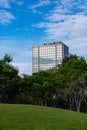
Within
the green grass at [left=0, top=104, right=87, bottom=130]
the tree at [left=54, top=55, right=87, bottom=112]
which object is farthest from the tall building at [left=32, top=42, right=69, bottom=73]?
the green grass at [left=0, top=104, right=87, bottom=130]

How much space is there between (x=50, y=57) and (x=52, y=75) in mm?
50879

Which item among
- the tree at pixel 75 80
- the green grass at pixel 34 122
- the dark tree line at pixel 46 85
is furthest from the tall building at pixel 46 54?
the green grass at pixel 34 122

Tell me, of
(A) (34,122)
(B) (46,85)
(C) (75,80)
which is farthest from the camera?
(B) (46,85)

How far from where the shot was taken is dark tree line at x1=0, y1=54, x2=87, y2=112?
41844 millimetres

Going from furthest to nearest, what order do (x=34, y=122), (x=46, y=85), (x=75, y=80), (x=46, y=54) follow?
(x=46, y=54), (x=46, y=85), (x=75, y=80), (x=34, y=122)

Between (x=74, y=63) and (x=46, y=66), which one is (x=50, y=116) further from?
(x=46, y=66)

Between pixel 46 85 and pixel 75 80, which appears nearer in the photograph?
pixel 75 80

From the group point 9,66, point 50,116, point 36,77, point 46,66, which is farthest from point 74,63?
point 46,66

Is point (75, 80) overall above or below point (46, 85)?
above

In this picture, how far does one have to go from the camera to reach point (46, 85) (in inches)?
1692

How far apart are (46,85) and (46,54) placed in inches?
1952

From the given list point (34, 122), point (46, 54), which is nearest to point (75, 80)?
point (34, 122)

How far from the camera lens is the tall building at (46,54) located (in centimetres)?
8894

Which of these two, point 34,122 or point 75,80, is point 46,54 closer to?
point 75,80
